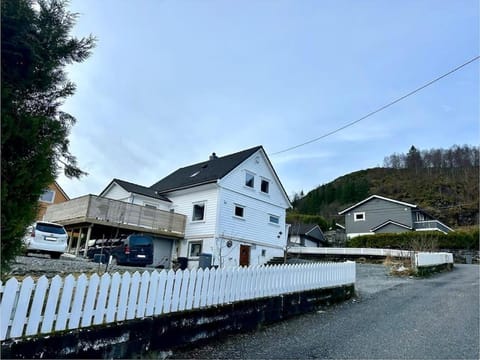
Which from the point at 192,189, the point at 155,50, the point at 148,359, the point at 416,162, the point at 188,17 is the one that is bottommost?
the point at 148,359

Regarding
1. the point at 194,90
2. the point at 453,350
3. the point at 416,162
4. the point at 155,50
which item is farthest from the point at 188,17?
the point at 416,162

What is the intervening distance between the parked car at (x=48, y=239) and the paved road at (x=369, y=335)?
1063 cm

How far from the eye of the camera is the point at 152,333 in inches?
160

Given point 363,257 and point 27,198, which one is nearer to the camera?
point 27,198

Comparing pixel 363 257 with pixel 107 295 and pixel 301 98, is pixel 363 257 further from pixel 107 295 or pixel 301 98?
pixel 107 295

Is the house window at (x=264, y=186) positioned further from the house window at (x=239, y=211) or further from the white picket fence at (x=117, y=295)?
the white picket fence at (x=117, y=295)

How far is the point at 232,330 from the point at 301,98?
10.6 metres

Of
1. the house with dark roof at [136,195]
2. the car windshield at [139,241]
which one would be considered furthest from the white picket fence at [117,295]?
the house with dark roof at [136,195]

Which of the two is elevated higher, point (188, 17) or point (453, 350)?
point (188, 17)

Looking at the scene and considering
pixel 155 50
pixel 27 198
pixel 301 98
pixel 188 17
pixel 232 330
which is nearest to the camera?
pixel 27 198

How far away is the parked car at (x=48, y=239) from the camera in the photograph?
1206 centimetres

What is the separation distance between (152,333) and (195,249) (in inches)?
612

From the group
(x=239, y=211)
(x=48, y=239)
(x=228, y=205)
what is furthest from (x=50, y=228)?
(x=239, y=211)

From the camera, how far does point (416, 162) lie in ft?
235
